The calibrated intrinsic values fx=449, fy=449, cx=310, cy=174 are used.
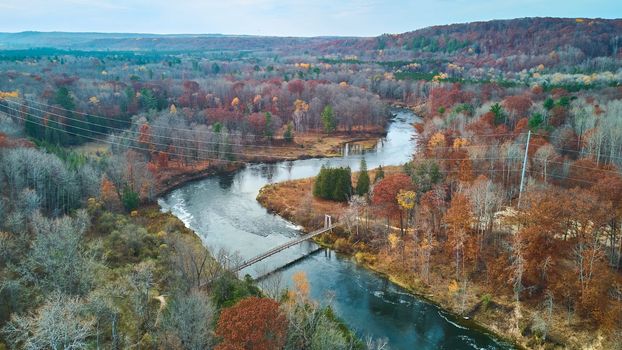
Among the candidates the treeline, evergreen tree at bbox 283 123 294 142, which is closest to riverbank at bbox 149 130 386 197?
evergreen tree at bbox 283 123 294 142

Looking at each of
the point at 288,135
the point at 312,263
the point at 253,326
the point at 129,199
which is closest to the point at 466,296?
the point at 312,263

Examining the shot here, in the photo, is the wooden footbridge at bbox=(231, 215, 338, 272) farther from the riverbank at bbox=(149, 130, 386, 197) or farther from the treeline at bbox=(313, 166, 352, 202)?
the riverbank at bbox=(149, 130, 386, 197)

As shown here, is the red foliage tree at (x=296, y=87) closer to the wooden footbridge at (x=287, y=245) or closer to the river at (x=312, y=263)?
the river at (x=312, y=263)

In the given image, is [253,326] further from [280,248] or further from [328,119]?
[328,119]

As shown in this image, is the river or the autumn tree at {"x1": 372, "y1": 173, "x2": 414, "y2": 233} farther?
the autumn tree at {"x1": 372, "y1": 173, "x2": 414, "y2": 233}

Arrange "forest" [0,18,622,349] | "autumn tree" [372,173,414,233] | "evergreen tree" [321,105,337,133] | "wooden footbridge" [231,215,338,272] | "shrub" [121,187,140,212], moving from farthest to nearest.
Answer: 1. "evergreen tree" [321,105,337,133]
2. "shrub" [121,187,140,212]
3. "autumn tree" [372,173,414,233]
4. "wooden footbridge" [231,215,338,272]
5. "forest" [0,18,622,349]

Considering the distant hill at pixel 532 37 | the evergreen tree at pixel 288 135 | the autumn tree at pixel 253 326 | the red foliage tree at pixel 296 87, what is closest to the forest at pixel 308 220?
the autumn tree at pixel 253 326
